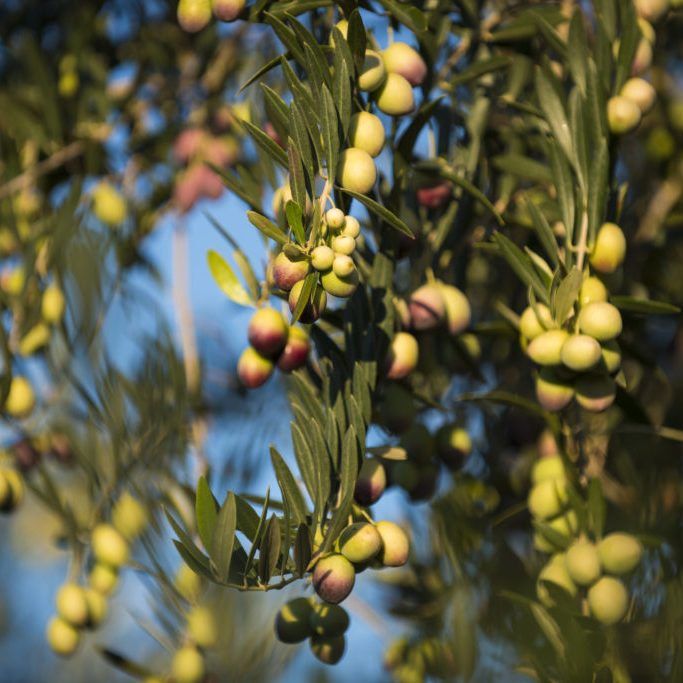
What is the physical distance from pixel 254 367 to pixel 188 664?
38 centimetres

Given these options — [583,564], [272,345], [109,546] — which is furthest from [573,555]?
[109,546]

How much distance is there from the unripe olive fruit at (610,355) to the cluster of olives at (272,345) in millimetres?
193

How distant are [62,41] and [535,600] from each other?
92cm

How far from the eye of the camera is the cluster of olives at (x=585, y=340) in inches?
24.8

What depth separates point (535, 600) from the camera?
26.8 inches

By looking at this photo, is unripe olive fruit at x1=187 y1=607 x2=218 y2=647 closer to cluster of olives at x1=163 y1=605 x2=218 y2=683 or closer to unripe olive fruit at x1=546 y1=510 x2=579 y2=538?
cluster of olives at x1=163 y1=605 x2=218 y2=683

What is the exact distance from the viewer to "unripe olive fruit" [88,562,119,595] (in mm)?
1053

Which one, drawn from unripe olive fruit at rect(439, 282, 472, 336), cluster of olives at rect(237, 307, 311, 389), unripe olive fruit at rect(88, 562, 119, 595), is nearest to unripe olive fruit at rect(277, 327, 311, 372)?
cluster of olives at rect(237, 307, 311, 389)

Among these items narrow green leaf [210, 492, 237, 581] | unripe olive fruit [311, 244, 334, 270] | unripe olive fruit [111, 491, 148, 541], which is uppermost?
unripe olive fruit [311, 244, 334, 270]

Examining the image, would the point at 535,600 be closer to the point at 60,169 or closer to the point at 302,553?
the point at 302,553

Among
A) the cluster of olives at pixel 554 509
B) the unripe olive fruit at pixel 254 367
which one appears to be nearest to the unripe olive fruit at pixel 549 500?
the cluster of olives at pixel 554 509

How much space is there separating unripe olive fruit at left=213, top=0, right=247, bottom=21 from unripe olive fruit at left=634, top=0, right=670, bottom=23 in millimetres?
323

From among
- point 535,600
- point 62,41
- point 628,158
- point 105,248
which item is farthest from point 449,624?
point 62,41

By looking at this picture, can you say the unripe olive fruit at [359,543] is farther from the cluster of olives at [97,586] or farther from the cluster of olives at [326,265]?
the cluster of olives at [97,586]
